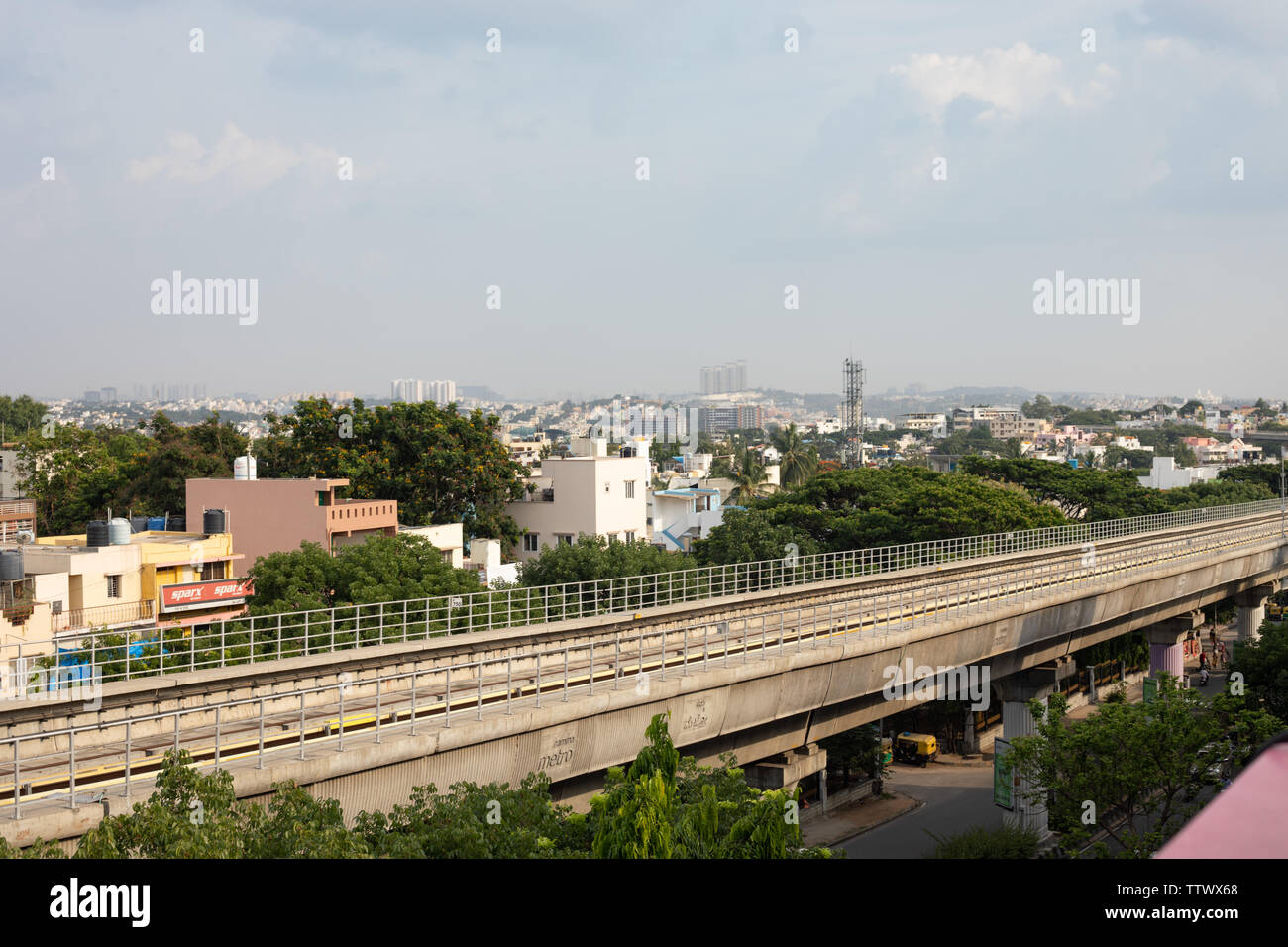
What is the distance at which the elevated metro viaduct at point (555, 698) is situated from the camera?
1520cm

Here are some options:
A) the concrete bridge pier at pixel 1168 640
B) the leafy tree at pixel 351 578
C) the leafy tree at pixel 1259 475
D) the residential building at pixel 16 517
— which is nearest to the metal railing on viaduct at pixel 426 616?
the leafy tree at pixel 351 578

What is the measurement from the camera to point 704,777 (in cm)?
1697

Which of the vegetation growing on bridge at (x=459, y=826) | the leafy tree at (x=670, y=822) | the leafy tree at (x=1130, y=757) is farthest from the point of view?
the leafy tree at (x=1130, y=757)

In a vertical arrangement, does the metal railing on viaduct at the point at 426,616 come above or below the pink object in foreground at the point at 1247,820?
below

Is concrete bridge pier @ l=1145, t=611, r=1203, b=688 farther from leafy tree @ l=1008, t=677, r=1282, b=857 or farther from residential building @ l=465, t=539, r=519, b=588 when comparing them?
residential building @ l=465, t=539, r=519, b=588

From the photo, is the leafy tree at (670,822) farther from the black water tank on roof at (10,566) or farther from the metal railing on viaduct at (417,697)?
the black water tank on roof at (10,566)

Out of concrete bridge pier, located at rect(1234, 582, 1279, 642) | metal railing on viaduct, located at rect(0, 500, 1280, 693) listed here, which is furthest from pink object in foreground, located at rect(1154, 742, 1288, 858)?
concrete bridge pier, located at rect(1234, 582, 1279, 642)

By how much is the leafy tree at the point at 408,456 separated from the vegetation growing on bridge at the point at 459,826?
36464 millimetres

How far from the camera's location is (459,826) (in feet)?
41.9

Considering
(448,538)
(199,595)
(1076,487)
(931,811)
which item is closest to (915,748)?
(931,811)

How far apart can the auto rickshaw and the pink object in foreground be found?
38250mm
